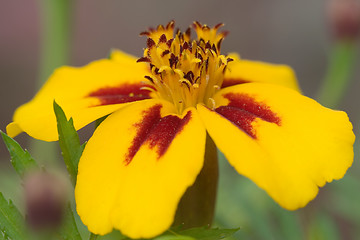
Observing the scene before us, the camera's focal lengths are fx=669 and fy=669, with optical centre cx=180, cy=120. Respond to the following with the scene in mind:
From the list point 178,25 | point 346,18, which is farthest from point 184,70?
point 178,25

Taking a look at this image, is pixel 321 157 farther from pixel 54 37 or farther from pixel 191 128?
pixel 54 37

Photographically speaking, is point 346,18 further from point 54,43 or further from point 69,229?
point 69,229

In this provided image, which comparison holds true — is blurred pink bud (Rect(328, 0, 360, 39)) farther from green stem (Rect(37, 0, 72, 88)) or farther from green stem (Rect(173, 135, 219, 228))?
green stem (Rect(173, 135, 219, 228))

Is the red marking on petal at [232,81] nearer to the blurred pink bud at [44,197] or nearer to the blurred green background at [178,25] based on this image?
the blurred pink bud at [44,197]

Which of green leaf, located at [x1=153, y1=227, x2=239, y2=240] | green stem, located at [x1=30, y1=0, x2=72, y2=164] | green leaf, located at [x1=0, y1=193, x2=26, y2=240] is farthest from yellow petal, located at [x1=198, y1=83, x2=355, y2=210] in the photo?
green stem, located at [x1=30, y1=0, x2=72, y2=164]

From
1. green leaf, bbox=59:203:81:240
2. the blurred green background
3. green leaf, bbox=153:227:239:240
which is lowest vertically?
the blurred green background

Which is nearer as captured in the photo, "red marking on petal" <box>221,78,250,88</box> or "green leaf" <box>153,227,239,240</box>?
"green leaf" <box>153,227,239,240</box>
